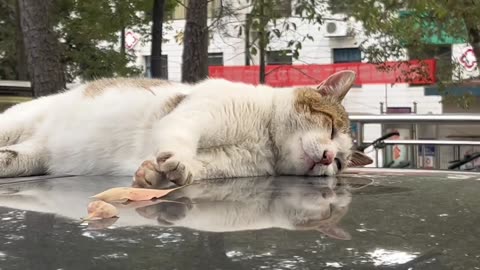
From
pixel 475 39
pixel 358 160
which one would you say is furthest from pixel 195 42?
pixel 475 39

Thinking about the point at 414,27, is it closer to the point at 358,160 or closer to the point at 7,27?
the point at 358,160

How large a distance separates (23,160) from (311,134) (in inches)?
56.3

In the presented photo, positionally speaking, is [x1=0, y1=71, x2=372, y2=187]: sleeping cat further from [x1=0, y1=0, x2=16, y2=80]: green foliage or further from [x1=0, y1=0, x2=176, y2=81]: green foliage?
[x1=0, y1=0, x2=16, y2=80]: green foliage

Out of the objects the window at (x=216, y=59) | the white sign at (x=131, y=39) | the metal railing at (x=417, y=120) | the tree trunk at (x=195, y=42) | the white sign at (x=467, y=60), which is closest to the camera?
the metal railing at (x=417, y=120)

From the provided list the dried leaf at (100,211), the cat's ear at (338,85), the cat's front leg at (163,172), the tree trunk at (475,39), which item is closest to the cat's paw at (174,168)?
the cat's front leg at (163,172)

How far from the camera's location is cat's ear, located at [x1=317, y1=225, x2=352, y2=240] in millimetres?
1402

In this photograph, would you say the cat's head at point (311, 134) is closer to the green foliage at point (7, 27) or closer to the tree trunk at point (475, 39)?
the tree trunk at point (475, 39)

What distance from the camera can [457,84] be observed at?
11.2 m

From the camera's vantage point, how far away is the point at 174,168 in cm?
241

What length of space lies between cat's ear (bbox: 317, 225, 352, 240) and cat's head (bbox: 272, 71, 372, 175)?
146 centimetres

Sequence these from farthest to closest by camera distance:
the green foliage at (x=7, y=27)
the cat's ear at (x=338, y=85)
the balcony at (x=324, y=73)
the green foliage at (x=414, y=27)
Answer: the green foliage at (x=7, y=27), the balcony at (x=324, y=73), the green foliage at (x=414, y=27), the cat's ear at (x=338, y=85)

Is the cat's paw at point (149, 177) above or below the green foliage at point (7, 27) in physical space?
below

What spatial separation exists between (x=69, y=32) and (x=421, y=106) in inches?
475

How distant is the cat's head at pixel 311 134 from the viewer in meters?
3.01
